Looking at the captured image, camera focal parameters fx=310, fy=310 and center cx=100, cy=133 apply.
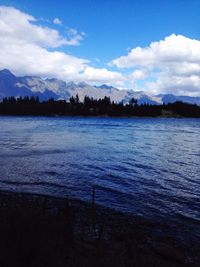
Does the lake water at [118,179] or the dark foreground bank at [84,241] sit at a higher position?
the dark foreground bank at [84,241]

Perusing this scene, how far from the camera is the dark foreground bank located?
32.7 feet

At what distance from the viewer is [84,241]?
1453 centimetres

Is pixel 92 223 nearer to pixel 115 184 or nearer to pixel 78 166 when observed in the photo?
pixel 115 184

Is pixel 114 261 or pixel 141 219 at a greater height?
pixel 114 261

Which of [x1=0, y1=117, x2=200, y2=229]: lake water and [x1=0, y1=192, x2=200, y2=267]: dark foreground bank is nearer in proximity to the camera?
[x1=0, y1=192, x2=200, y2=267]: dark foreground bank

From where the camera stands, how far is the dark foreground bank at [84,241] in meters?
9.98

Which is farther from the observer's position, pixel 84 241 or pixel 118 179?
pixel 118 179

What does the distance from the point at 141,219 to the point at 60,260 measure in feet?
35.1

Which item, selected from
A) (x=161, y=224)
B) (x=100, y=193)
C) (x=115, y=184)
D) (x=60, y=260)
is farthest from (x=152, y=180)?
(x=60, y=260)

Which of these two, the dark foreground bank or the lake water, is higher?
the dark foreground bank

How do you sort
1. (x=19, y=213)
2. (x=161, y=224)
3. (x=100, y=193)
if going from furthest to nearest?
1. (x=100, y=193)
2. (x=161, y=224)
3. (x=19, y=213)

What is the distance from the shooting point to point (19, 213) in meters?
13.1

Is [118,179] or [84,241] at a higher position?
[84,241]

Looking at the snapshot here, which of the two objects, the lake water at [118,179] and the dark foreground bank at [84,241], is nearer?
the dark foreground bank at [84,241]
